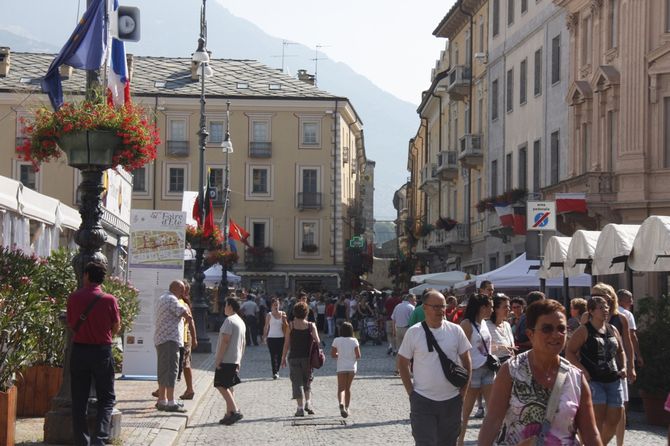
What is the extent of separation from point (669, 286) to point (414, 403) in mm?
21418

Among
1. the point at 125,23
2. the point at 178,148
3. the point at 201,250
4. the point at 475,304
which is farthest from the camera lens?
the point at 178,148

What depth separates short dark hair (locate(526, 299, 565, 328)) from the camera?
6703 millimetres

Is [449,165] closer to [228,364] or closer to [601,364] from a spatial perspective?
[228,364]

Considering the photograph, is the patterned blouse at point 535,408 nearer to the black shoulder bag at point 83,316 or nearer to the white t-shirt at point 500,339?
the black shoulder bag at point 83,316

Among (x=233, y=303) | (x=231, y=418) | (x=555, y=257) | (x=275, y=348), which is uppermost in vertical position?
(x=555, y=257)

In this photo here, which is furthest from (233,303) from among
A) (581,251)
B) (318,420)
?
(581,251)

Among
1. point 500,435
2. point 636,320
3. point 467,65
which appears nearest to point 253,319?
point 467,65

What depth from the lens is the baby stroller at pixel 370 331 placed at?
44.2 m

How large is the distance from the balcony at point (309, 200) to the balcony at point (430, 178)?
8457mm

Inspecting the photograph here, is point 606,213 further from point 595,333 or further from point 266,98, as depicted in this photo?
point 266,98

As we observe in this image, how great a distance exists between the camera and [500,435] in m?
6.75

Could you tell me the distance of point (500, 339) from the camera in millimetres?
14273

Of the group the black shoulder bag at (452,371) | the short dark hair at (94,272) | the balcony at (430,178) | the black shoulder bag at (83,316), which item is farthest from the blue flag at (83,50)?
the balcony at (430,178)

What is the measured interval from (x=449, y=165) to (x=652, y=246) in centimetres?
4040
